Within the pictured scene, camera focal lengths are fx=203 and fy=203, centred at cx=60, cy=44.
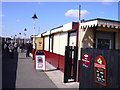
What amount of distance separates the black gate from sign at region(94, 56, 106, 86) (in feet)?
0.22

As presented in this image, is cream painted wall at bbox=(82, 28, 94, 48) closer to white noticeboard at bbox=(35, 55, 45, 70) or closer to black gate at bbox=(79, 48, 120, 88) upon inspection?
black gate at bbox=(79, 48, 120, 88)

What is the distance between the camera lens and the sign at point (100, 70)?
5.78m

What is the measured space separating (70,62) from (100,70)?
347cm

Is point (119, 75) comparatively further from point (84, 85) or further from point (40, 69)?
point (40, 69)

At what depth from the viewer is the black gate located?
521 cm

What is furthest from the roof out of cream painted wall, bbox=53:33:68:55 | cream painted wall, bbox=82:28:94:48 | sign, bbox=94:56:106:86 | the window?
cream painted wall, bbox=53:33:68:55

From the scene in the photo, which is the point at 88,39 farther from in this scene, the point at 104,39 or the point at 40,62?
the point at 40,62

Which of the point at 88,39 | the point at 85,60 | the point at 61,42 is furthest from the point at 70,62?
the point at 61,42

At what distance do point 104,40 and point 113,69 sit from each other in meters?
4.52

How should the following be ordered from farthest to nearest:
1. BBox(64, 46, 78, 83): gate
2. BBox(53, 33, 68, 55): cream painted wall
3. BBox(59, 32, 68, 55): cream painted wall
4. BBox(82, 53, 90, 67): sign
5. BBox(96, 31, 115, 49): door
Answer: BBox(53, 33, 68, 55): cream painted wall < BBox(59, 32, 68, 55): cream painted wall < BBox(96, 31, 115, 49): door < BBox(64, 46, 78, 83): gate < BBox(82, 53, 90, 67): sign

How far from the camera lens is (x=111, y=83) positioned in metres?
5.44

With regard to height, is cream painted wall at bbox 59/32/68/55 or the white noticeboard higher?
cream painted wall at bbox 59/32/68/55

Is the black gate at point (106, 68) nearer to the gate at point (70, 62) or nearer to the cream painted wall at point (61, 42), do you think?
the gate at point (70, 62)

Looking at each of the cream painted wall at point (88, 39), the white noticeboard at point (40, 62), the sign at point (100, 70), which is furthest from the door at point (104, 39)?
the white noticeboard at point (40, 62)
